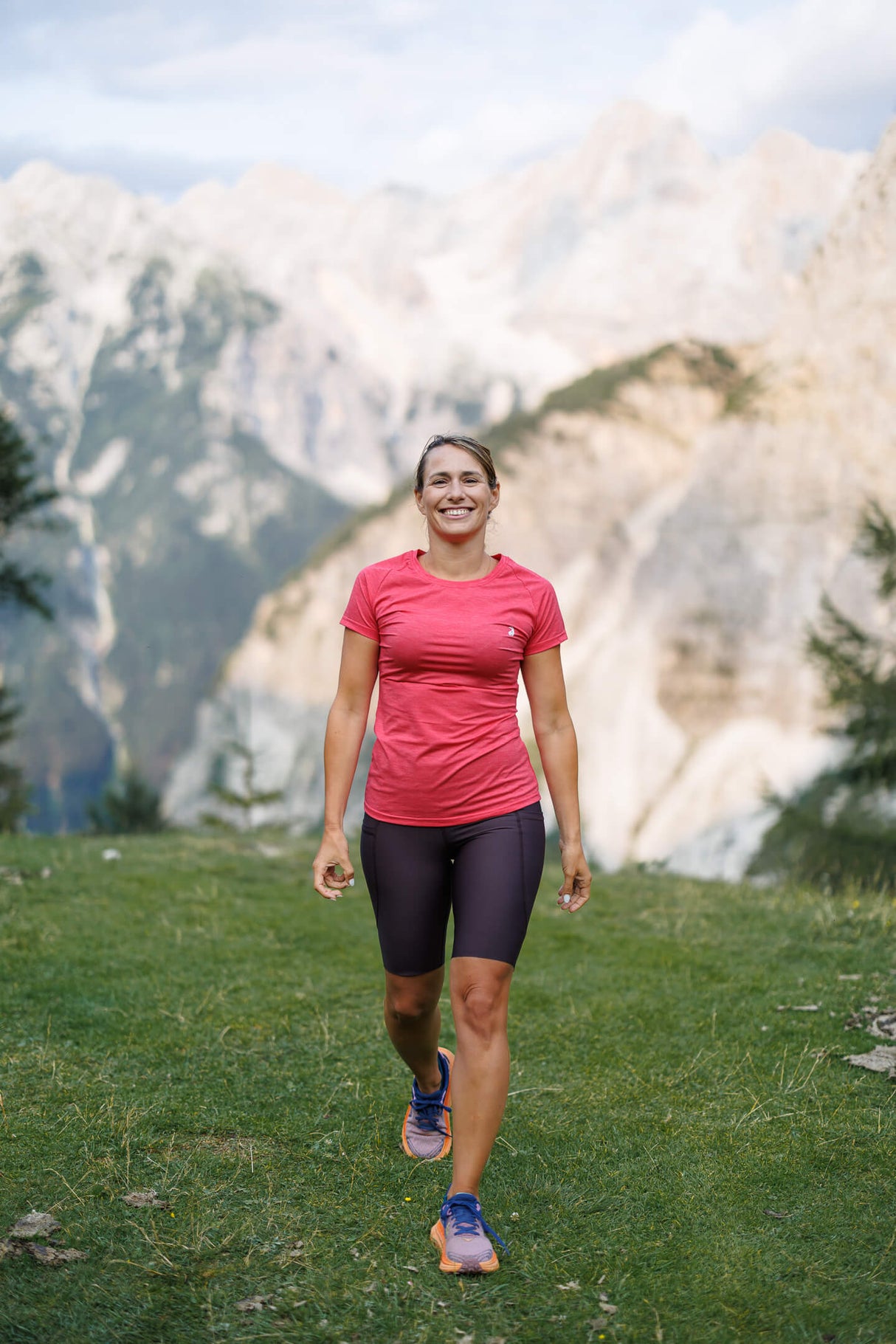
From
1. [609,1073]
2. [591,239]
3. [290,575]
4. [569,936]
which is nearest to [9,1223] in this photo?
[609,1073]

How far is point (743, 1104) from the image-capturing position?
4562 millimetres

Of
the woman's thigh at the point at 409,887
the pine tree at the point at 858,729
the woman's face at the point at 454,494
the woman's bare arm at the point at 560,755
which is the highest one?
the woman's face at the point at 454,494

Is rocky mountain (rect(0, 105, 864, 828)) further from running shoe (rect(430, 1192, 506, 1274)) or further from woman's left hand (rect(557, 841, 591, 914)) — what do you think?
running shoe (rect(430, 1192, 506, 1274))

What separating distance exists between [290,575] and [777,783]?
3532 centimetres

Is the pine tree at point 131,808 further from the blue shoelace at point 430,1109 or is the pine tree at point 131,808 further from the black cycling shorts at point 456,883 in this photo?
the black cycling shorts at point 456,883

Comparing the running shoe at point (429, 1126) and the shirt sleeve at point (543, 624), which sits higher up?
the shirt sleeve at point (543, 624)

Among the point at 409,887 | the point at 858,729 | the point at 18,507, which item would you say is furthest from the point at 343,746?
the point at 858,729

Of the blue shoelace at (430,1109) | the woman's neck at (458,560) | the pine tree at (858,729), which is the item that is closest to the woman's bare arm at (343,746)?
the woman's neck at (458,560)

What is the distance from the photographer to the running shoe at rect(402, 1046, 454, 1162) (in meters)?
4.20

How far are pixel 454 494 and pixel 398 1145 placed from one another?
2.36 m

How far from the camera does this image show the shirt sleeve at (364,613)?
3770 millimetres

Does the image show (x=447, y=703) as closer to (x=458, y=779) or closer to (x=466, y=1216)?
(x=458, y=779)

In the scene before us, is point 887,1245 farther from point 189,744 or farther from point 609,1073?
point 189,744

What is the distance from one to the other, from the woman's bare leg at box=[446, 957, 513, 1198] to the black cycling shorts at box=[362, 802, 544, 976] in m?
0.06
